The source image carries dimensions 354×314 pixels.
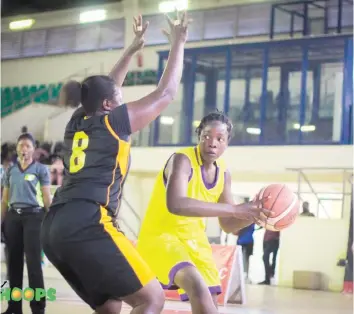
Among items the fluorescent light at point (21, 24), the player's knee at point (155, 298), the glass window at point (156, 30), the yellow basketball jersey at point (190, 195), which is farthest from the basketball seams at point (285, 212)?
the fluorescent light at point (21, 24)

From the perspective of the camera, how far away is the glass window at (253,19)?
19.6 m

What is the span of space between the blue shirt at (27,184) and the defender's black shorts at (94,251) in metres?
3.37

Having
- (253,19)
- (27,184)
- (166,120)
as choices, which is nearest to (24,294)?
(27,184)

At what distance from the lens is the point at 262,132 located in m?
15.8

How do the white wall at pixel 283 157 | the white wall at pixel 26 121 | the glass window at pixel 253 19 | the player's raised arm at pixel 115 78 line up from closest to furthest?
the player's raised arm at pixel 115 78
the white wall at pixel 283 157
the glass window at pixel 253 19
the white wall at pixel 26 121

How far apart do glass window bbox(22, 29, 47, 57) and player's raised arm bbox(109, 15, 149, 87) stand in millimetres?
20425

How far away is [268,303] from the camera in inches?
388

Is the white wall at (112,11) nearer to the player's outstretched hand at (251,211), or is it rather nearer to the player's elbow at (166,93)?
the player's outstretched hand at (251,211)

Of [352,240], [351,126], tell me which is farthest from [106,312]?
[351,126]

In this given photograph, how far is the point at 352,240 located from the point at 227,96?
477 cm

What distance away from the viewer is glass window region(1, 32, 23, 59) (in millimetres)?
24797

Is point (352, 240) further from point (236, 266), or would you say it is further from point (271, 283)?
point (236, 266)

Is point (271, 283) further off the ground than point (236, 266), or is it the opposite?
point (236, 266)

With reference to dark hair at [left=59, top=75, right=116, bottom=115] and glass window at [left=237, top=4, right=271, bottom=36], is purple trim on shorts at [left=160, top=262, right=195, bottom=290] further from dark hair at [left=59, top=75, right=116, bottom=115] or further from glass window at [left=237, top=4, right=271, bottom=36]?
glass window at [left=237, top=4, right=271, bottom=36]
